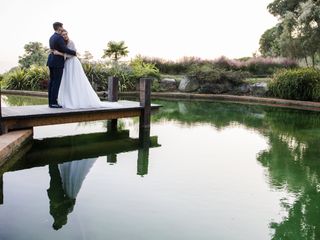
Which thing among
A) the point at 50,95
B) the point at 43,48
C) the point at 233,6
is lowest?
the point at 50,95

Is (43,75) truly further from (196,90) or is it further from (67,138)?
(67,138)

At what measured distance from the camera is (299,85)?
13.2m

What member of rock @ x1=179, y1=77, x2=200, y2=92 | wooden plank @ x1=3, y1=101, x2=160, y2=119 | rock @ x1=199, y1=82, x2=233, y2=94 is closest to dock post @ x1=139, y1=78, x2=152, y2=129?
wooden plank @ x1=3, y1=101, x2=160, y2=119

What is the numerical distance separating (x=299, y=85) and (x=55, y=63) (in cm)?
914

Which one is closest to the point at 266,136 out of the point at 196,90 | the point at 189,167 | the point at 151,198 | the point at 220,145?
the point at 220,145

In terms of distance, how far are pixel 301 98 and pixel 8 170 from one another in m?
10.9

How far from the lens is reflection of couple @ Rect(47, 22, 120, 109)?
6.80 m

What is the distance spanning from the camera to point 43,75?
1605 cm

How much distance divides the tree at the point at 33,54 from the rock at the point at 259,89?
1342cm

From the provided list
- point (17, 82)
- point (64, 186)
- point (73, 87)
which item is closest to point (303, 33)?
point (17, 82)

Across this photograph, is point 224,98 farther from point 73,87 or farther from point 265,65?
point 73,87

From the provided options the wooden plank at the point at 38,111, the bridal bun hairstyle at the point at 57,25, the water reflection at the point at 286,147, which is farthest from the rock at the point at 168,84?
the bridal bun hairstyle at the point at 57,25

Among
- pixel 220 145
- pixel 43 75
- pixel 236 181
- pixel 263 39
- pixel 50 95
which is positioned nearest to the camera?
pixel 236 181

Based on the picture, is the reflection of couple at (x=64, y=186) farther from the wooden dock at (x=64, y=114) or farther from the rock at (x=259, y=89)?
the rock at (x=259, y=89)
